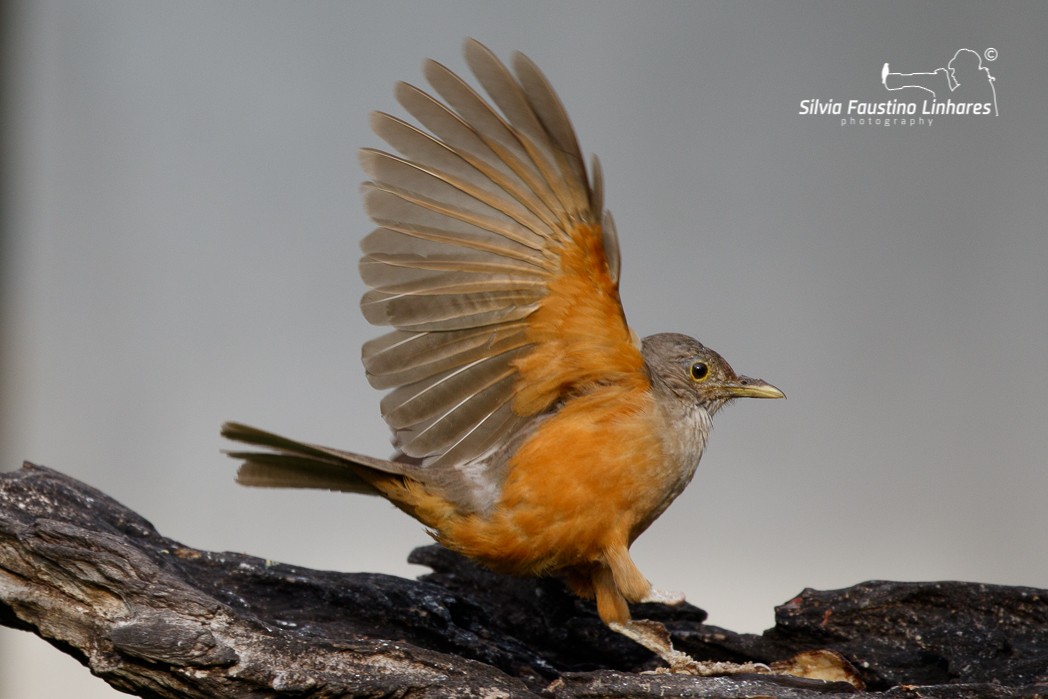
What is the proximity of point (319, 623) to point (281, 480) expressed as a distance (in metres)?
0.40

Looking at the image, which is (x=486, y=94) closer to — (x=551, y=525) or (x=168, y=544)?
(x=551, y=525)

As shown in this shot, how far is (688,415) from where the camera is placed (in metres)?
3.09

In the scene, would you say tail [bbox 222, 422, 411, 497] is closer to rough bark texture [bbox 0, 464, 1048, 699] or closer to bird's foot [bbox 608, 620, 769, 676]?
rough bark texture [bbox 0, 464, 1048, 699]

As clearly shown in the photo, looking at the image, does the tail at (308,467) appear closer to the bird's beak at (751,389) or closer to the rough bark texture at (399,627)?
the rough bark texture at (399,627)

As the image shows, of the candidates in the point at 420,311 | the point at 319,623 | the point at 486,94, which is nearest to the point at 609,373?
the point at 420,311

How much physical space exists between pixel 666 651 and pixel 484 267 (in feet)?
3.67

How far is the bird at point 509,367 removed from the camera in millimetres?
2680

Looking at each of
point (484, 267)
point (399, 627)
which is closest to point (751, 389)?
point (484, 267)

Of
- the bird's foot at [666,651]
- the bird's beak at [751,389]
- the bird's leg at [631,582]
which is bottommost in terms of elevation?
the bird's foot at [666,651]

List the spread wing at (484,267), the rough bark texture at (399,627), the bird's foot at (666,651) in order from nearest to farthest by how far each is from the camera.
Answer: the rough bark texture at (399,627) → the spread wing at (484,267) → the bird's foot at (666,651)

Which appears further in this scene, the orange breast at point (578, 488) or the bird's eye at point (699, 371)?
the bird's eye at point (699, 371)

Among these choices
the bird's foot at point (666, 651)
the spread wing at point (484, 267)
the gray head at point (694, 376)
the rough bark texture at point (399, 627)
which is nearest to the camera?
the rough bark texture at point (399, 627)

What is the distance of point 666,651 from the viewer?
9.52ft

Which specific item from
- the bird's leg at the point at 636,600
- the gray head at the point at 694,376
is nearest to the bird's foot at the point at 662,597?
the bird's leg at the point at 636,600
